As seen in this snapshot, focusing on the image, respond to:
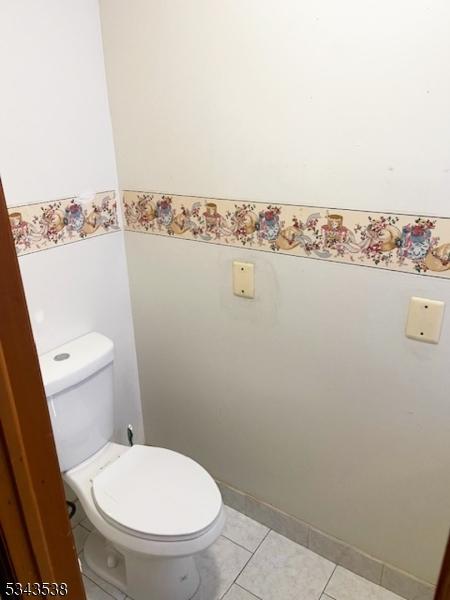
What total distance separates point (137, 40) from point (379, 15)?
76 centimetres

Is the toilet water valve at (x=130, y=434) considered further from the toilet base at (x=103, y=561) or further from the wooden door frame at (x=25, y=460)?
the wooden door frame at (x=25, y=460)

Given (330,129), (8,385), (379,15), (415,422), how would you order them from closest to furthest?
(8,385) < (379,15) < (330,129) < (415,422)

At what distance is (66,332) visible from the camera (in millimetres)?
1606

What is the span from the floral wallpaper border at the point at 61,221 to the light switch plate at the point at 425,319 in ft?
3.57

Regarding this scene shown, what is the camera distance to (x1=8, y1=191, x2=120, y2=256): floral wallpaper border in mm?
1395

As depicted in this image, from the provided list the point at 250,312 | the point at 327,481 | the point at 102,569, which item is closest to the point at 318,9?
the point at 250,312

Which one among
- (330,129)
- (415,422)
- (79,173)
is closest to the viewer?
(330,129)

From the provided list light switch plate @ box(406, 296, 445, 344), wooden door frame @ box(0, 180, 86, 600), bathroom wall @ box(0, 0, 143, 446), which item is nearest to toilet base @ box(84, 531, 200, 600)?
wooden door frame @ box(0, 180, 86, 600)

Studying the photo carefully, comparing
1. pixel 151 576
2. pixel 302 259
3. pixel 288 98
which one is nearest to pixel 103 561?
pixel 151 576

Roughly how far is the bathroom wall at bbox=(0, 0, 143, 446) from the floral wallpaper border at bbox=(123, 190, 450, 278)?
0.21 m

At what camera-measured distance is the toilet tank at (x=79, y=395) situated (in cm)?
143

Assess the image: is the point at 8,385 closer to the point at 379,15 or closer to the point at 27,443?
the point at 27,443

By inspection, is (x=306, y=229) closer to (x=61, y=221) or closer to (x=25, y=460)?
(x=61, y=221)

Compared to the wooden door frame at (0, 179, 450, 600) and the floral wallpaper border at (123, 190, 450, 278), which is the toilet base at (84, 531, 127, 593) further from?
the floral wallpaper border at (123, 190, 450, 278)
